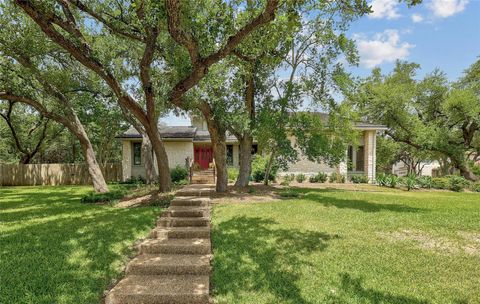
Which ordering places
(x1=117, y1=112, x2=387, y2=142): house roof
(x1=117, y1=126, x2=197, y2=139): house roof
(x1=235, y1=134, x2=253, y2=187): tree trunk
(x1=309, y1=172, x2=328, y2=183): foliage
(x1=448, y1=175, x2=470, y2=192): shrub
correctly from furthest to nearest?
(x1=117, y1=126, x2=197, y2=139): house roof < (x1=117, y1=112, x2=387, y2=142): house roof < (x1=309, y1=172, x2=328, y2=183): foliage < (x1=448, y1=175, x2=470, y2=192): shrub < (x1=235, y1=134, x2=253, y2=187): tree trunk

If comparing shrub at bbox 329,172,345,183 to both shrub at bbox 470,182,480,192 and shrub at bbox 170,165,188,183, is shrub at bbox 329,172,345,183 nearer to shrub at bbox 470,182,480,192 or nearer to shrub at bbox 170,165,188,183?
shrub at bbox 470,182,480,192

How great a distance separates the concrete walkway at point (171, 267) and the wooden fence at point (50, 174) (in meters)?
16.3

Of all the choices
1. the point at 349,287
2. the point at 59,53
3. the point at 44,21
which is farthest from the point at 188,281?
the point at 59,53

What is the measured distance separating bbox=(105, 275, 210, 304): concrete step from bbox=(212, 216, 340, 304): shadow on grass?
0.28 m

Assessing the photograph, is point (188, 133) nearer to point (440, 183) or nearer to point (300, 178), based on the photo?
point (300, 178)

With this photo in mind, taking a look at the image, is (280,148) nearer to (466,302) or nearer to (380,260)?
(380,260)

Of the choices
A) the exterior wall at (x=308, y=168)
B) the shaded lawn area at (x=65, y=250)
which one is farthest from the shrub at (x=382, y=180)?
Answer: the shaded lawn area at (x=65, y=250)

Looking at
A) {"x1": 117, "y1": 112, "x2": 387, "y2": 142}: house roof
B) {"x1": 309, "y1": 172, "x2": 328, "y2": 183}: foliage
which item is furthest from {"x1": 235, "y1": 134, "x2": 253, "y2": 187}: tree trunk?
{"x1": 309, "y1": 172, "x2": 328, "y2": 183}: foliage

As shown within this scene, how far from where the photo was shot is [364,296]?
4.20 metres

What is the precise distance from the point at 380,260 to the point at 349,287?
1300 mm

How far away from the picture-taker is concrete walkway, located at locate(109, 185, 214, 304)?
4.24 m

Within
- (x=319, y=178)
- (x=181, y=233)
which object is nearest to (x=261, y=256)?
(x=181, y=233)

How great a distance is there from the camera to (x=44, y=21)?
733cm

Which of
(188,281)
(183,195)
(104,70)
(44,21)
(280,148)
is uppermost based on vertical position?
(44,21)
